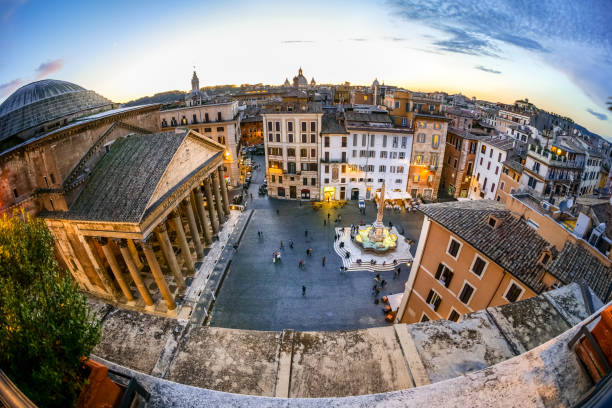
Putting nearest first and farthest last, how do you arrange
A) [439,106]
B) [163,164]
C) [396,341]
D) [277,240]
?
[396,341] → [163,164] → [277,240] → [439,106]

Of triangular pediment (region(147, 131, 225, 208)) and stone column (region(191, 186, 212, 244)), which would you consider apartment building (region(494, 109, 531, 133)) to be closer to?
triangular pediment (region(147, 131, 225, 208))

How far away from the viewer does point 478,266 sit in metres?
16.5

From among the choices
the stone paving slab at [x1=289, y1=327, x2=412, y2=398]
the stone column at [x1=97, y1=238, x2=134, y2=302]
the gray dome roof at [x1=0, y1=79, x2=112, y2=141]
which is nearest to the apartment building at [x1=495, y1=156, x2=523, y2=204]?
the stone paving slab at [x1=289, y1=327, x2=412, y2=398]

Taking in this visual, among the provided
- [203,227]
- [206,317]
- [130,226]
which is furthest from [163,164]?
[206,317]

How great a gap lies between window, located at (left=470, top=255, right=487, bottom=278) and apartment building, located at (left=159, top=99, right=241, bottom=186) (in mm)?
39267

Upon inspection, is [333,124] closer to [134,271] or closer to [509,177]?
[509,177]

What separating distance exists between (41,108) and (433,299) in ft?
129

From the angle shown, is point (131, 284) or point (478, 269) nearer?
point (478, 269)

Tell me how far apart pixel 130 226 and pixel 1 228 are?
12.7 m

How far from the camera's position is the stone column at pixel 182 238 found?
25375 millimetres

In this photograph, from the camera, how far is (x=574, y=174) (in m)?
32.0

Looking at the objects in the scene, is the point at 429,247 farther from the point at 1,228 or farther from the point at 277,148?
the point at 277,148

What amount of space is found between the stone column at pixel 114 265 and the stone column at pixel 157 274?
237 centimetres

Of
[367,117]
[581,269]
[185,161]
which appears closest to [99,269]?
[185,161]
